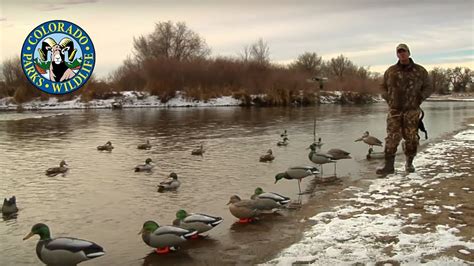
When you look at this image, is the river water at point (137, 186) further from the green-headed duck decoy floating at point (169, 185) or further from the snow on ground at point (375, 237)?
the snow on ground at point (375, 237)

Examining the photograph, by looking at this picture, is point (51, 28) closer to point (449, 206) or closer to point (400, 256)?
point (400, 256)

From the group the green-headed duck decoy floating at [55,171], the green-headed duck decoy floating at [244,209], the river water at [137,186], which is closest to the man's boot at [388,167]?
the river water at [137,186]

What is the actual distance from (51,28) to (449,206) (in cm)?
672

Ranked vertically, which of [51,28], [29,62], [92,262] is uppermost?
[51,28]

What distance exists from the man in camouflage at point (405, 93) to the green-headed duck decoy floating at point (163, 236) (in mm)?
5743

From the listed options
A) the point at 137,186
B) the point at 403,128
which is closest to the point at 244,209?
the point at 137,186

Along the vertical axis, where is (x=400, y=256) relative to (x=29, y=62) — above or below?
below

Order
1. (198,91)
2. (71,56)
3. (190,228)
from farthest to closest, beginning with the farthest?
(198,91) → (190,228) → (71,56)

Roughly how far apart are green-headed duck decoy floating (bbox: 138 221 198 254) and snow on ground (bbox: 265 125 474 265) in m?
1.35

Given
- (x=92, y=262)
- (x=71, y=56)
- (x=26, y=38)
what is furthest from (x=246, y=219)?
(x=26, y=38)

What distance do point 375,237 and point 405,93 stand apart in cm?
445

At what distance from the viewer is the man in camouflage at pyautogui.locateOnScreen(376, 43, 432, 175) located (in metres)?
9.45

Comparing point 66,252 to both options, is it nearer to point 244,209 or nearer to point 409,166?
point 244,209

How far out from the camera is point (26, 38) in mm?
5211
